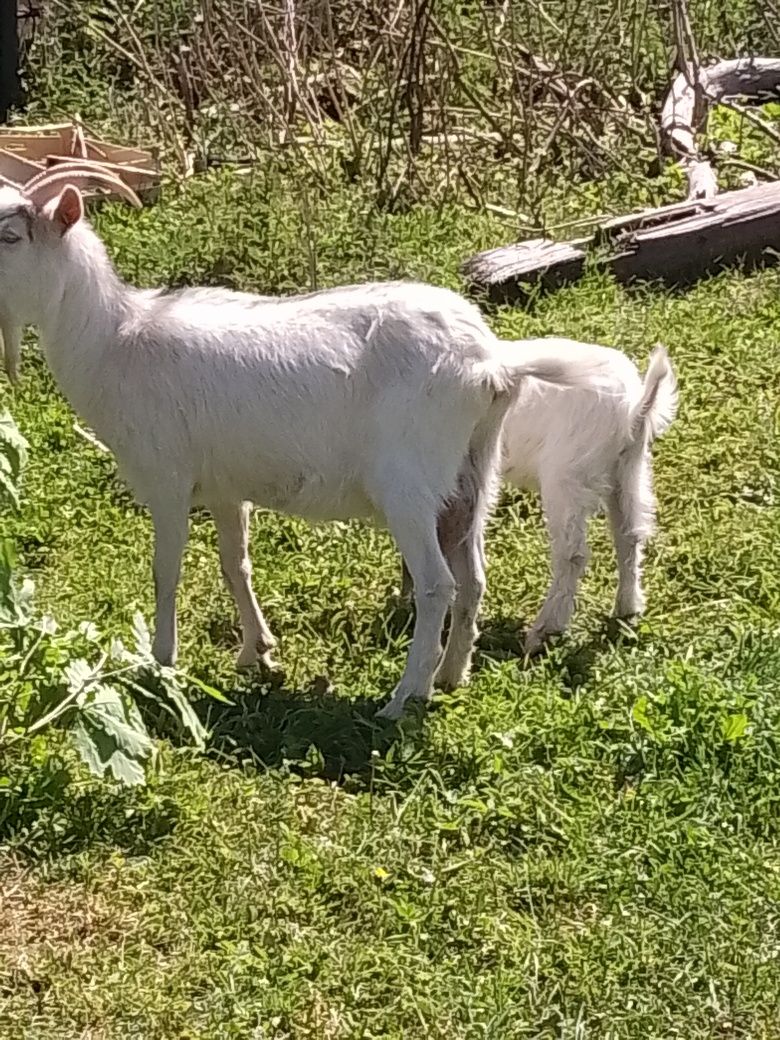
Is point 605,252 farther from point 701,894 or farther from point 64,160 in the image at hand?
point 701,894

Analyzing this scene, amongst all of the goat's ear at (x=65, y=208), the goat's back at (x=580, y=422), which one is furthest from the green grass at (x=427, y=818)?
the goat's ear at (x=65, y=208)

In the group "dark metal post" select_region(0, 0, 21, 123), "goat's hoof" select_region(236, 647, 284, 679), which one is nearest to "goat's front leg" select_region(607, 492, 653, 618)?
"goat's hoof" select_region(236, 647, 284, 679)

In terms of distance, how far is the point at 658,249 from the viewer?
303 inches

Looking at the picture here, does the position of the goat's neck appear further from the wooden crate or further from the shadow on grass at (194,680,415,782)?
the wooden crate

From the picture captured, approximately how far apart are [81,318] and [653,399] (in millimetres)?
1949

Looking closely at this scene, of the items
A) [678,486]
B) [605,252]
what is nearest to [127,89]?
[605,252]

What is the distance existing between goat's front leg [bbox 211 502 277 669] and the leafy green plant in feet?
2.59

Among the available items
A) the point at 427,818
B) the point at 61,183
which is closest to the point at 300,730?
the point at 427,818

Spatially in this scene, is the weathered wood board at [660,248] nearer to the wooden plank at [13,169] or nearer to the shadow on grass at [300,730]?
the wooden plank at [13,169]

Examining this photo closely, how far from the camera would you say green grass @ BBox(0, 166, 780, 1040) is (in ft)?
11.5

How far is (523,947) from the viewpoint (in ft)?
12.0

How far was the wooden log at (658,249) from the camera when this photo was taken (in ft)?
24.8

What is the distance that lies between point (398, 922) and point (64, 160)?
8.31ft

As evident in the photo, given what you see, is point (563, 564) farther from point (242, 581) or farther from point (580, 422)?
point (242, 581)
